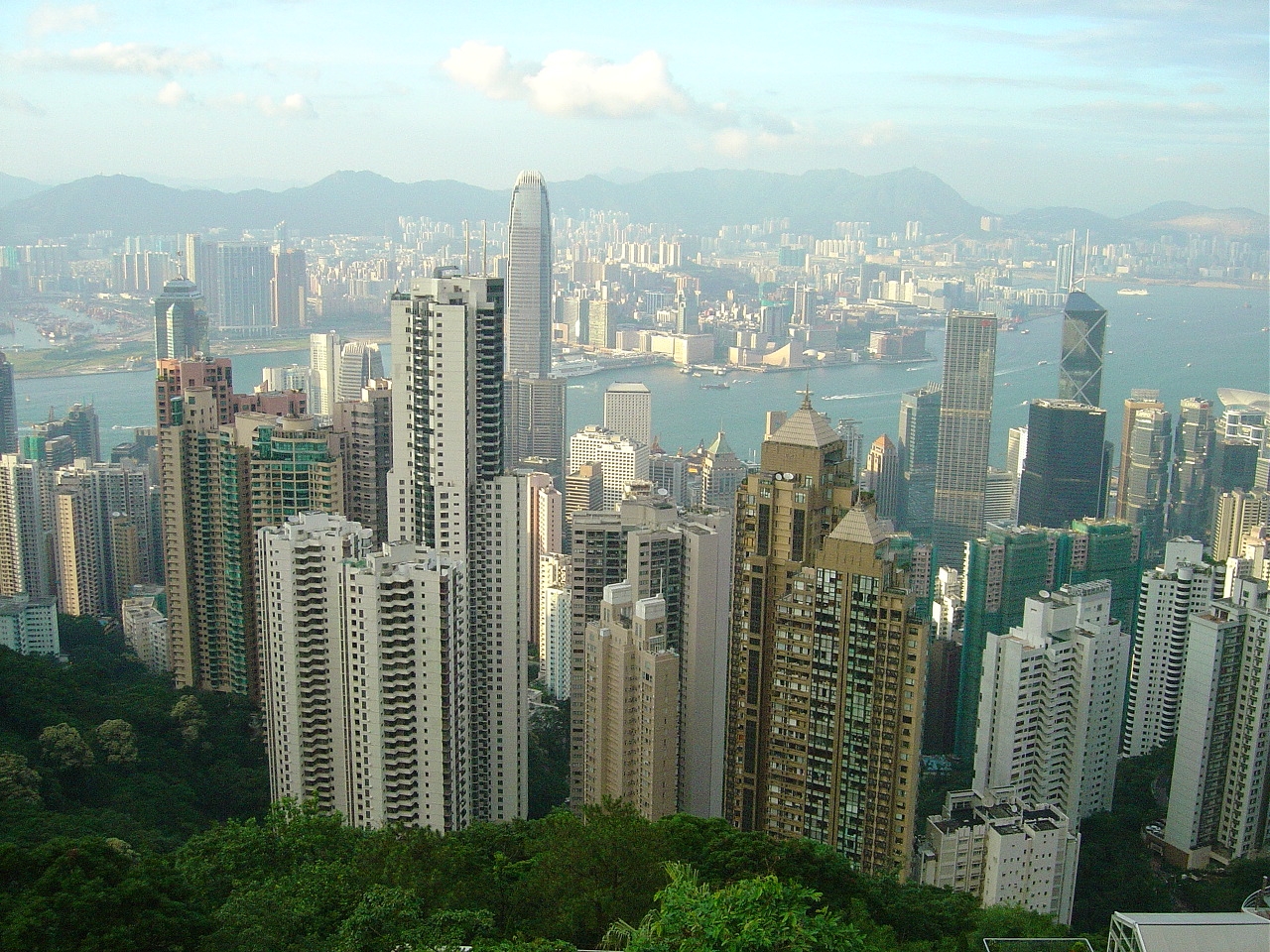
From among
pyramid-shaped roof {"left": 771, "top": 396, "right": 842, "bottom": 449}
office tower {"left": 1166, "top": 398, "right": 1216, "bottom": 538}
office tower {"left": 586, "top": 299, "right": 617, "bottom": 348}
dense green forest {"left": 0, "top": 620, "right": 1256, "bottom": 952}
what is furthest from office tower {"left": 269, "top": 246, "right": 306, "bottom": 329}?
pyramid-shaped roof {"left": 771, "top": 396, "right": 842, "bottom": 449}

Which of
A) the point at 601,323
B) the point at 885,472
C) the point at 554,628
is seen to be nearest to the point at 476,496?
the point at 554,628

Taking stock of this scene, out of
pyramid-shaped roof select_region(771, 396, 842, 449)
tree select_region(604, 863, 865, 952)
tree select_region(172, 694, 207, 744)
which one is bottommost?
tree select_region(172, 694, 207, 744)

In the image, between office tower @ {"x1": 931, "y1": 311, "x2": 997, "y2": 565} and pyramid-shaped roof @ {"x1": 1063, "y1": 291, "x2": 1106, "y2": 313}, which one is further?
pyramid-shaped roof @ {"x1": 1063, "y1": 291, "x2": 1106, "y2": 313}

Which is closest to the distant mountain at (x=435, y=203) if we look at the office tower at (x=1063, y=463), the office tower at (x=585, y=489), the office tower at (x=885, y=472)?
the office tower at (x=1063, y=463)

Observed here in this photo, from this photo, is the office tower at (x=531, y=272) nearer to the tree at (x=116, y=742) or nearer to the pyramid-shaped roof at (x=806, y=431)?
the tree at (x=116, y=742)

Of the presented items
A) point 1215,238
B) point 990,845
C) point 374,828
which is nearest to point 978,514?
point 1215,238

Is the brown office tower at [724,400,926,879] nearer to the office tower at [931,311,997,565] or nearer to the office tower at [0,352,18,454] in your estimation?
the office tower at [931,311,997,565]

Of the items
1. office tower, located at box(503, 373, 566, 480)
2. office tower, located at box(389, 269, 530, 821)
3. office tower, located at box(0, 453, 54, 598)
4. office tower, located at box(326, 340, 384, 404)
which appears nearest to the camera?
office tower, located at box(389, 269, 530, 821)
